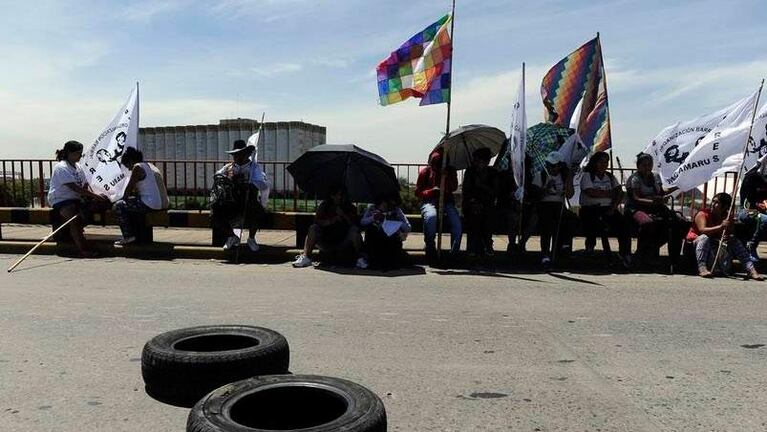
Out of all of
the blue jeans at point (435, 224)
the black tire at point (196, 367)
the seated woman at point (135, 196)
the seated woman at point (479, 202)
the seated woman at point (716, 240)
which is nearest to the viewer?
the black tire at point (196, 367)

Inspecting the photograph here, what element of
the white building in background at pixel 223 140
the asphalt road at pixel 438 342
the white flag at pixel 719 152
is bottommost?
the asphalt road at pixel 438 342

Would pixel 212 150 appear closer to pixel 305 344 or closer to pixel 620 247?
pixel 620 247

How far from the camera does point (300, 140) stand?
2119 cm

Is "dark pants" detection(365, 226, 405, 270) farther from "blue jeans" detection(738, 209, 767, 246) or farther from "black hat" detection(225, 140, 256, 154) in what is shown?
"blue jeans" detection(738, 209, 767, 246)

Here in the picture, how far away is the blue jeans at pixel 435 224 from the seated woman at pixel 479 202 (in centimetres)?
19

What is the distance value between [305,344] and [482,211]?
16.0 feet

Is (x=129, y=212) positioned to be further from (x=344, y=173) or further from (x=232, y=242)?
(x=344, y=173)

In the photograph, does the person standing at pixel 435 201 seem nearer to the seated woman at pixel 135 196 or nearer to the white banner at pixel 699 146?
the white banner at pixel 699 146

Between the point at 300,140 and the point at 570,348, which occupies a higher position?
the point at 300,140

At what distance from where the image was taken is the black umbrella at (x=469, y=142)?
33.7 feet

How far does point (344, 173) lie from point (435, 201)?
1.43 m

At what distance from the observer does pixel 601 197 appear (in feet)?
30.4

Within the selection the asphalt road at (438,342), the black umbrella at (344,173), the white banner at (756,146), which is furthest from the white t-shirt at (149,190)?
the white banner at (756,146)

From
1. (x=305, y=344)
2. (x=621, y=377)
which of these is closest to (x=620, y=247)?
(x=621, y=377)
